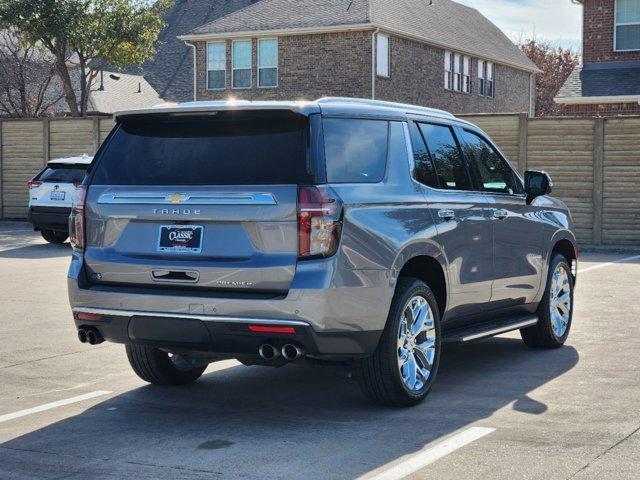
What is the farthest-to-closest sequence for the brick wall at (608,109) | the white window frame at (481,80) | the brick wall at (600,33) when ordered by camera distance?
the white window frame at (481,80), the brick wall at (600,33), the brick wall at (608,109)

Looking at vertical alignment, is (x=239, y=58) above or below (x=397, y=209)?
above

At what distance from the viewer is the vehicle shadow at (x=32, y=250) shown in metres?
19.1

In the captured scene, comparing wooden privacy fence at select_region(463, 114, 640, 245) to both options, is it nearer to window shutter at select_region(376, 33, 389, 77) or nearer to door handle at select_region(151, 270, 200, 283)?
door handle at select_region(151, 270, 200, 283)

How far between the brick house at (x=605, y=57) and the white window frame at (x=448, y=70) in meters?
12.6

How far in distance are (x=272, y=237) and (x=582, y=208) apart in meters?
15.9

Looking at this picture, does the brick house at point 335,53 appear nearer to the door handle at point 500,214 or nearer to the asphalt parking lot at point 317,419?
the asphalt parking lot at point 317,419

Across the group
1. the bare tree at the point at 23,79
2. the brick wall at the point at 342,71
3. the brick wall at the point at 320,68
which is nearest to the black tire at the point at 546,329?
the brick wall at the point at 342,71

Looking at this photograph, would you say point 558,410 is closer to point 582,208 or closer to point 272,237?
point 272,237

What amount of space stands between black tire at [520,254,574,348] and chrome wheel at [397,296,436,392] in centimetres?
220

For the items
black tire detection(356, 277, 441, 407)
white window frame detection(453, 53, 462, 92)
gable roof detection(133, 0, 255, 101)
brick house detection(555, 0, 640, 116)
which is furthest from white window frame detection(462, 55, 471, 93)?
black tire detection(356, 277, 441, 407)

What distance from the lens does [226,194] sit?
21.4 ft

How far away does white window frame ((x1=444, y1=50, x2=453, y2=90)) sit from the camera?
43.9 meters

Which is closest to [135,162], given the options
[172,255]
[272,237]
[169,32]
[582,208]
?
[172,255]

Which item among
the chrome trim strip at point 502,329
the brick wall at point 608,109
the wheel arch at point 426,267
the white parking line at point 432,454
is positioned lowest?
the white parking line at point 432,454
